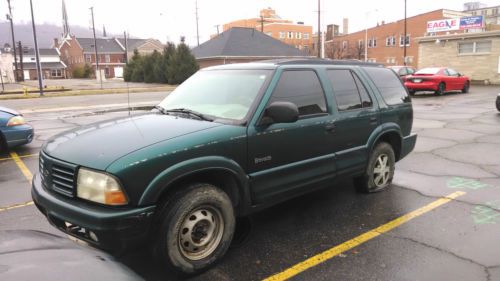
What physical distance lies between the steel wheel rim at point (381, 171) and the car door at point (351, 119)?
44 centimetres

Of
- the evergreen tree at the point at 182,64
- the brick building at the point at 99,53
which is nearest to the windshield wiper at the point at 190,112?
the evergreen tree at the point at 182,64

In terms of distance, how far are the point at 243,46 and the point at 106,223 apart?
150 feet

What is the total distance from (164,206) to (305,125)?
1.72 m

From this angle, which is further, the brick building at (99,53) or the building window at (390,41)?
the brick building at (99,53)

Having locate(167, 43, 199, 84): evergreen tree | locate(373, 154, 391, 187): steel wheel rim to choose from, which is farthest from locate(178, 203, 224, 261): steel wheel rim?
locate(167, 43, 199, 84): evergreen tree

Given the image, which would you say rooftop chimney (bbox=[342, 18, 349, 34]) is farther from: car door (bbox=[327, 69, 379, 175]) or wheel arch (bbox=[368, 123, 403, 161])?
car door (bbox=[327, 69, 379, 175])

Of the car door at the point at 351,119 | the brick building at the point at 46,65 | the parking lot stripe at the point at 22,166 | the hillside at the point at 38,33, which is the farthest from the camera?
the hillside at the point at 38,33

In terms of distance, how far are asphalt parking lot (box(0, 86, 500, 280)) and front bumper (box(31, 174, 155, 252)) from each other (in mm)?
406

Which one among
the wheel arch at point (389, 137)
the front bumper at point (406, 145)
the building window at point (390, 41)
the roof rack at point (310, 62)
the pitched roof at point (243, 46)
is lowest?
the front bumper at point (406, 145)

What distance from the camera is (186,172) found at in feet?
10.3

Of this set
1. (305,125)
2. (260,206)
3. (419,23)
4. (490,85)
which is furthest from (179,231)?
(419,23)

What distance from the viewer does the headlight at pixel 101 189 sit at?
9.54ft

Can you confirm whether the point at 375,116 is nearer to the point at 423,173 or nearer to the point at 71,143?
the point at 423,173

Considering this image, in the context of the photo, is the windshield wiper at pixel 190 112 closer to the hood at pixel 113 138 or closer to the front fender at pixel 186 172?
the hood at pixel 113 138
